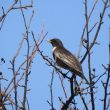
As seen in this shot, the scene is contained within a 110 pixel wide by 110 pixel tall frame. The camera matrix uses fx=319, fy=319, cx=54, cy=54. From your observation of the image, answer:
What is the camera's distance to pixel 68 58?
5.75 metres

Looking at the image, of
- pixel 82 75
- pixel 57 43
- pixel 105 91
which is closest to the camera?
pixel 105 91

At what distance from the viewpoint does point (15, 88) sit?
3531 mm

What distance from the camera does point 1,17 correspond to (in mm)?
3752

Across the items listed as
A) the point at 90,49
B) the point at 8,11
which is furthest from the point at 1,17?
the point at 90,49

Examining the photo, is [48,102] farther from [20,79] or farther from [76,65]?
[76,65]

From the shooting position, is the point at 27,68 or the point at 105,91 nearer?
the point at 105,91

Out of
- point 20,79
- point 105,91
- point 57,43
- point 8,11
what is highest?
point 57,43

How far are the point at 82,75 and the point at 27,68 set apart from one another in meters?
1.33

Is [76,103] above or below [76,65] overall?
A: below

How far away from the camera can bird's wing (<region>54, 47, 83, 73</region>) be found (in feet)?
16.6

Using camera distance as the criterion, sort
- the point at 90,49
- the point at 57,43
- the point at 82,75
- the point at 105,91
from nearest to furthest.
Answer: the point at 105,91
the point at 90,49
the point at 82,75
the point at 57,43

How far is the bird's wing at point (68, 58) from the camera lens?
5066 millimetres

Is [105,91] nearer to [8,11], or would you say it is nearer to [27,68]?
[27,68]

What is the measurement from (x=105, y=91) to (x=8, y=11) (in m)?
1.49
